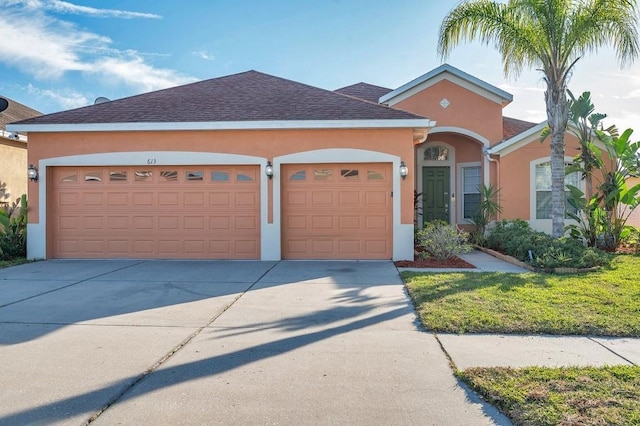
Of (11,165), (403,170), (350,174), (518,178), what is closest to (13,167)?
(11,165)

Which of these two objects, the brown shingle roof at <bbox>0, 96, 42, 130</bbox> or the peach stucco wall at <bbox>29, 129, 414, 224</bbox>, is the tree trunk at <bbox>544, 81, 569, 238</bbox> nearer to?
the peach stucco wall at <bbox>29, 129, 414, 224</bbox>

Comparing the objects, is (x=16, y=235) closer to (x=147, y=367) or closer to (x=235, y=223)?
(x=235, y=223)

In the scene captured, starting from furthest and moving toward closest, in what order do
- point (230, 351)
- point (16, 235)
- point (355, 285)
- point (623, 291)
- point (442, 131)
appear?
point (442, 131) → point (16, 235) → point (355, 285) → point (623, 291) → point (230, 351)

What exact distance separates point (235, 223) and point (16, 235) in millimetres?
5926

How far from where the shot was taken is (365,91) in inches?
657

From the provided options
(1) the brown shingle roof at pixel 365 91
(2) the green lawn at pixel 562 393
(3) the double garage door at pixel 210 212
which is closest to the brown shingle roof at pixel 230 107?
(3) the double garage door at pixel 210 212

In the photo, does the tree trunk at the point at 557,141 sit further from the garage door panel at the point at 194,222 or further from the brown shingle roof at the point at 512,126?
the garage door panel at the point at 194,222

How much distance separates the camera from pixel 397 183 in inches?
420

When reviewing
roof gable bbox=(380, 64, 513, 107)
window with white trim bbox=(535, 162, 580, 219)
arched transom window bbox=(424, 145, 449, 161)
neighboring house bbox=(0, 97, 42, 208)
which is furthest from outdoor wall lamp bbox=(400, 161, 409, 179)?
neighboring house bbox=(0, 97, 42, 208)

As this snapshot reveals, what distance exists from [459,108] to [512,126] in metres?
2.82

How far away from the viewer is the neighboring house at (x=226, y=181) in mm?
10719

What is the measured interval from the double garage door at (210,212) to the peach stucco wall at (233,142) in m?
0.46

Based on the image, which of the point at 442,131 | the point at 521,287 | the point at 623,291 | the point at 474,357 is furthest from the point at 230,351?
the point at 442,131

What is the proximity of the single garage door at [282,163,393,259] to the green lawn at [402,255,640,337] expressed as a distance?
235cm
